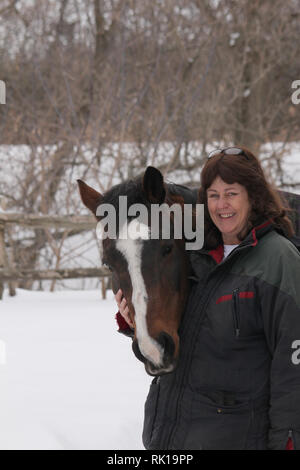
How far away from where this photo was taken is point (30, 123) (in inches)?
314

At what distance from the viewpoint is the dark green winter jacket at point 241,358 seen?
4.73 feet

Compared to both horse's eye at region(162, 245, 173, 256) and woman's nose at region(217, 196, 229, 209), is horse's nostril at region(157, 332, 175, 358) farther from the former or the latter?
woman's nose at region(217, 196, 229, 209)

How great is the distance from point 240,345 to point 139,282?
407 mm

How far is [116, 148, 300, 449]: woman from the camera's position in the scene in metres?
1.44

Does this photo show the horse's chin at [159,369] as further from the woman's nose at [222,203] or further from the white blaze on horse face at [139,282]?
the woman's nose at [222,203]

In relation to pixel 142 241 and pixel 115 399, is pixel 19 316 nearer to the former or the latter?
pixel 115 399

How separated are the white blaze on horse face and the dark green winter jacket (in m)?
0.18

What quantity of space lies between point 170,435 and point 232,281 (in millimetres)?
595

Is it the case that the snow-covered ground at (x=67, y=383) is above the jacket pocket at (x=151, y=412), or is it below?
below

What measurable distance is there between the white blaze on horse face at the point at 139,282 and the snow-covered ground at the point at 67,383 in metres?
1.25

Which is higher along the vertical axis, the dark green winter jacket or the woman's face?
the woman's face

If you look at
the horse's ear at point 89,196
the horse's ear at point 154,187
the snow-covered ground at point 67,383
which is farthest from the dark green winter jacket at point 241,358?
the snow-covered ground at point 67,383

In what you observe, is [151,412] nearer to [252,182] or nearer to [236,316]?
[236,316]

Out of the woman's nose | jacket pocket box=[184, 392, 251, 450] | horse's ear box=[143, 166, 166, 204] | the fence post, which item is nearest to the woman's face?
the woman's nose
